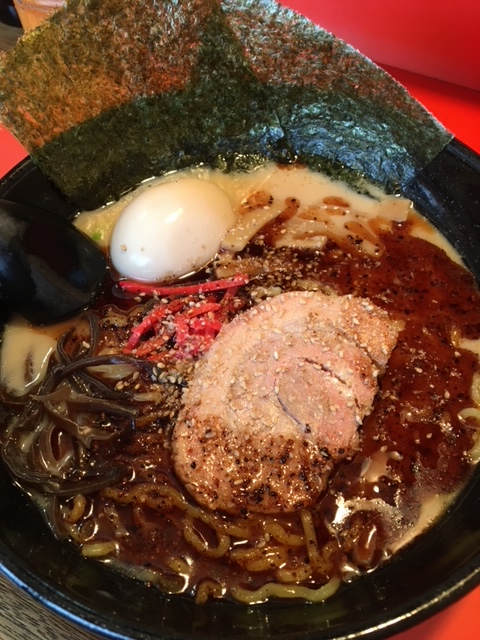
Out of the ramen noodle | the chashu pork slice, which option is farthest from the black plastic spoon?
the chashu pork slice

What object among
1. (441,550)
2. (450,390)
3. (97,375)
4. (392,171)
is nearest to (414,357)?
(450,390)

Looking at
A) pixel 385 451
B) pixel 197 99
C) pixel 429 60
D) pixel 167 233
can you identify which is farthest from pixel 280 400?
pixel 429 60

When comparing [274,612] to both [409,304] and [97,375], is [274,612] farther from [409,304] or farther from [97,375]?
[409,304]

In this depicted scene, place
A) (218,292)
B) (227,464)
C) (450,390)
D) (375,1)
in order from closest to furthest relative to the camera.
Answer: (227,464), (450,390), (218,292), (375,1)

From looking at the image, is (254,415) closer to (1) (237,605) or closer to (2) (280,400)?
(2) (280,400)

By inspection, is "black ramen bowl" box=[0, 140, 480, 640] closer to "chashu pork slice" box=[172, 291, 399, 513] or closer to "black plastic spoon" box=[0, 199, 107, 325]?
"chashu pork slice" box=[172, 291, 399, 513]

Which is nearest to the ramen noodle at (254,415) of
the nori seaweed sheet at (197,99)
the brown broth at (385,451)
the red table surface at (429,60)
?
the brown broth at (385,451)

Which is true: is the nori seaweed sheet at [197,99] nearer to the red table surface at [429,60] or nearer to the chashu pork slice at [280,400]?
the red table surface at [429,60]
